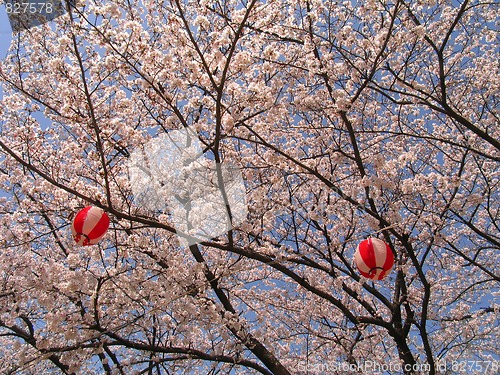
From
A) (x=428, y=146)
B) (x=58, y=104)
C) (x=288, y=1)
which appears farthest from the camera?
(x=428, y=146)

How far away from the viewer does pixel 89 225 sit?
3572 millimetres

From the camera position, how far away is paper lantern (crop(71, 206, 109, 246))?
356 centimetres

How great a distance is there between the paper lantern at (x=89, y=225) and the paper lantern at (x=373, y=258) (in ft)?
7.47

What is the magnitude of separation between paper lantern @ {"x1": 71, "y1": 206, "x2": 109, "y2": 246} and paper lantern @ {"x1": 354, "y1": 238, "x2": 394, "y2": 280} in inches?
89.6

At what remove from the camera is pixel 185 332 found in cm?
523

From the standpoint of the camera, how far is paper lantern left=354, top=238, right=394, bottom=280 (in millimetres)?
3586

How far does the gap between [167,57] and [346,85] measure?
7.28ft

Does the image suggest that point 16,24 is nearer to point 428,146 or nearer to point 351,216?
point 351,216

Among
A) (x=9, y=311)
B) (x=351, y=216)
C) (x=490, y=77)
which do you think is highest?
(x=490, y=77)

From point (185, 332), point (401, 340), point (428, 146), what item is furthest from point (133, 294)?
point (428, 146)

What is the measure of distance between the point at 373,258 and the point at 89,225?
247 cm

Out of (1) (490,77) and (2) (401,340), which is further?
(1) (490,77)

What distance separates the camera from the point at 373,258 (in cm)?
358

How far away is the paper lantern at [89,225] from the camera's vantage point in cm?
356
